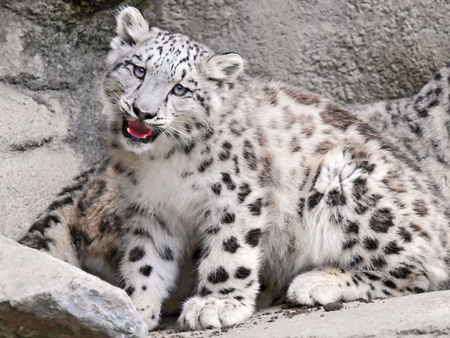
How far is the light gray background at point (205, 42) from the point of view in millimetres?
6266

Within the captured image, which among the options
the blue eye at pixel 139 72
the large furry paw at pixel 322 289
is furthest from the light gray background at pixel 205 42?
the large furry paw at pixel 322 289

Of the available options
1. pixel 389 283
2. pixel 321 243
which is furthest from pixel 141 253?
pixel 389 283

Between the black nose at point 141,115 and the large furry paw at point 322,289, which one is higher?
the black nose at point 141,115

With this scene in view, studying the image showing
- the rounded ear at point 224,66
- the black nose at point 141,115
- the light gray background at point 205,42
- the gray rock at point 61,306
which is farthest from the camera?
the light gray background at point 205,42

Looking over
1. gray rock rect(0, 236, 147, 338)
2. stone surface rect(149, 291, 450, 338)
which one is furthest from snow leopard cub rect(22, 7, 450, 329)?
gray rock rect(0, 236, 147, 338)

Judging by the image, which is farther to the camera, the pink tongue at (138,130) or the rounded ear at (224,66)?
the rounded ear at (224,66)

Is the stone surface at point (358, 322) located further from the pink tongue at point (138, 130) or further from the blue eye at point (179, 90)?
the blue eye at point (179, 90)

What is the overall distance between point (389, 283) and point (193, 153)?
1249 mm

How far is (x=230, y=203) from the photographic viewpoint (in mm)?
4957

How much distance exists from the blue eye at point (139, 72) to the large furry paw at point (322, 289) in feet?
4.49

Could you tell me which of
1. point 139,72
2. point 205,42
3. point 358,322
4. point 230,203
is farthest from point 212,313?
point 205,42

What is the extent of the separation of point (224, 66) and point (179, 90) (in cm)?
33

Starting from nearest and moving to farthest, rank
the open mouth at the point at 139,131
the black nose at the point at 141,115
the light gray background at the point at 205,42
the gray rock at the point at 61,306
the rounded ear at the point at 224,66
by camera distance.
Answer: the gray rock at the point at 61,306, the black nose at the point at 141,115, the open mouth at the point at 139,131, the rounded ear at the point at 224,66, the light gray background at the point at 205,42

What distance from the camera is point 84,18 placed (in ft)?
21.3
